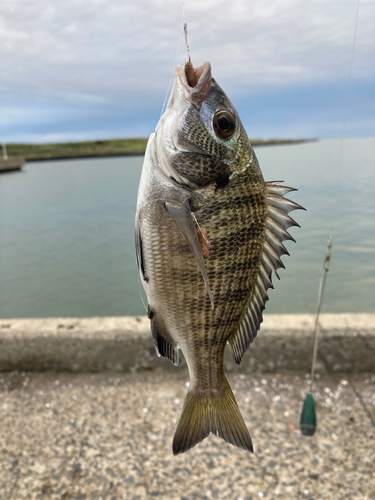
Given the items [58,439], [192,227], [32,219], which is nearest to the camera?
[192,227]

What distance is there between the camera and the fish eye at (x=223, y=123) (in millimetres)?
1049

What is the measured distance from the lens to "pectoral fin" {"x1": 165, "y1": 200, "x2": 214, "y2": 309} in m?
0.92

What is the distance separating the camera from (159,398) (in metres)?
2.78

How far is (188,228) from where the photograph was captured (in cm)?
96

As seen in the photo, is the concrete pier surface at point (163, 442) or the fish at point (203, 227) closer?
the fish at point (203, 227)

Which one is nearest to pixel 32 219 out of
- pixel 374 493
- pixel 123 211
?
pixel 123 211

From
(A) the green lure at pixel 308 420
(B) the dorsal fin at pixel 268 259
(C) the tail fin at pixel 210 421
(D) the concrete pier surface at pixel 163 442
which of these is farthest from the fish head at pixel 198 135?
(A) the green lure at pixel 308 420

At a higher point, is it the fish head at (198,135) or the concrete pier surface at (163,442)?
the fish head at (198,135)

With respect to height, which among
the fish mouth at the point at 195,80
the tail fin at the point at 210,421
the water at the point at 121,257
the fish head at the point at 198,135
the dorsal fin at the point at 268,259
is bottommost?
the water at the point at 121,257

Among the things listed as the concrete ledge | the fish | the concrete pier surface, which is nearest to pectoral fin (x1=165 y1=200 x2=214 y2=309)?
the fish

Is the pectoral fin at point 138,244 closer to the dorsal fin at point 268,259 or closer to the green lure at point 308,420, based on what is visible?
the dorsal fin at point 268,259

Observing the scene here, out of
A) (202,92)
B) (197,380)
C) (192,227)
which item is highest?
(202,92)

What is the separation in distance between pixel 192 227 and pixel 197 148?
0.24 m

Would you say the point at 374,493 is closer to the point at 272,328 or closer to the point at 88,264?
the point at 272,328
